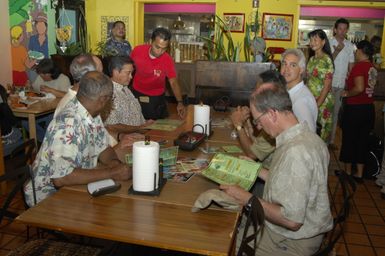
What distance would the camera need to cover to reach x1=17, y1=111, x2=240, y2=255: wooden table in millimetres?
1465

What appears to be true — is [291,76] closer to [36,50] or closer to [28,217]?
[28,217]

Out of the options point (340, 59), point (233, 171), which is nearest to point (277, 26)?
point (340, 59)

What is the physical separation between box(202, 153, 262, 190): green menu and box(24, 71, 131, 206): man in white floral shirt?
459 mm

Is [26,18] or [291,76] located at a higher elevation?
[26,18]

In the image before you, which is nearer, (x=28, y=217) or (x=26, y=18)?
(x=28, y=217)

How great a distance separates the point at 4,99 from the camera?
3826mm

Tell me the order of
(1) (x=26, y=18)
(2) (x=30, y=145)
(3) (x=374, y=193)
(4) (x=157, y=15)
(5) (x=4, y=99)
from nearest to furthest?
(2) (x=30, y=145) < (5) (x=4, y=99) < (3) (x=374, y=193) < (1) (x=26, y=18) < (4) (x=157, y=15)

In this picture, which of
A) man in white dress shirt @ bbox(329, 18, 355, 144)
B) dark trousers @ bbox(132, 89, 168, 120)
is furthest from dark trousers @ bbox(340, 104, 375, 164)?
dark trousers @ bbox(132, 89, 168, 120)

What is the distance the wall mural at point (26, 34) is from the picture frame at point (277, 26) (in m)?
4.34

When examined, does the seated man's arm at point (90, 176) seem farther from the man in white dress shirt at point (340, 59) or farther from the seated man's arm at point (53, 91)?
the man in white dress shirt at point (340, 59)

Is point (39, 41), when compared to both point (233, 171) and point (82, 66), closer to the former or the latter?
point (82, 66)

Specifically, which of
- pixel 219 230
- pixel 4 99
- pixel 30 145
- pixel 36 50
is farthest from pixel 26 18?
pixel 219 230

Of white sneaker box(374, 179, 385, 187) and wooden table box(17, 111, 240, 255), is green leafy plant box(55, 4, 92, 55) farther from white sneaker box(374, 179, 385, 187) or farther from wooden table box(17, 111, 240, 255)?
wooden table box(17, 111, 240, 255)

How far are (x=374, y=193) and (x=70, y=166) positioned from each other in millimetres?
3548
